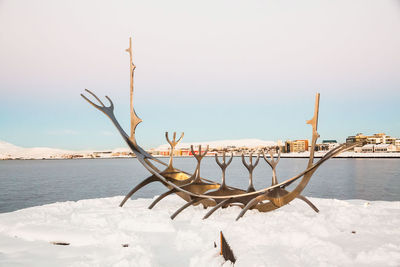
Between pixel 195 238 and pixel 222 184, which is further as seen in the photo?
pixel 222 184

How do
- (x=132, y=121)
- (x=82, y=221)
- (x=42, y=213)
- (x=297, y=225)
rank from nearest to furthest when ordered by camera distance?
(x=297, y=225) < (x=82, y=221) < (x=42, y=213) < (x=132, y=121)

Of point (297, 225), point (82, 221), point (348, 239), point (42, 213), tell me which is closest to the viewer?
point (348, 239)

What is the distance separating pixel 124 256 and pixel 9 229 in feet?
10.1

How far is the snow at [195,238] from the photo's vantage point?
177 inches

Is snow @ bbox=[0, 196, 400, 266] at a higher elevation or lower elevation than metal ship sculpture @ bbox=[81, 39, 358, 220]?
lower

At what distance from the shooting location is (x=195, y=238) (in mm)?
5770

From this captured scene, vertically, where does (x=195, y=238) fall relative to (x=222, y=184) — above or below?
below

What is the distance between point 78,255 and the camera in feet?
16.6

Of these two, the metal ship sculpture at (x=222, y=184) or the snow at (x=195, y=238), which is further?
the metal ship sculpture at (x=222, y=184)

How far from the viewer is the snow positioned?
177 inches

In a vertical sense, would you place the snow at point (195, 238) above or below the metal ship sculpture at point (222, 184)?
below

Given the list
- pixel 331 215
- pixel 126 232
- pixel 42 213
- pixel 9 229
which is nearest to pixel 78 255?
pixel 126 232

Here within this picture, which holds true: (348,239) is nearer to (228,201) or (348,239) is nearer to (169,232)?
(228,201)

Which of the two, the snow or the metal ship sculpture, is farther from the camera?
the metal ship sculpture
